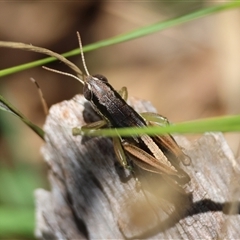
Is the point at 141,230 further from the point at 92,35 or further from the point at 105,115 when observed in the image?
the point at 92,35

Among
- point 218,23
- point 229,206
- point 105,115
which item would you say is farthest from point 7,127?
point 218,23

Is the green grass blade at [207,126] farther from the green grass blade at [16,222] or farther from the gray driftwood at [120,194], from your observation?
the green grass blade at [16,222]

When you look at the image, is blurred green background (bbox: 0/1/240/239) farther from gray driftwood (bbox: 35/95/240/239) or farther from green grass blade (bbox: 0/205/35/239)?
gray driftwood (bbox: 35/95/240/239)

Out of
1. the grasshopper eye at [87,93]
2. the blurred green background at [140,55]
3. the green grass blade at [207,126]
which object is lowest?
the green grass blade at [207,126]

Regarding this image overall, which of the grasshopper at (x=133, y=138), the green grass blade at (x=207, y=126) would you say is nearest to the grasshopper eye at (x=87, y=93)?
the grasshopper at (x=133, y=138)

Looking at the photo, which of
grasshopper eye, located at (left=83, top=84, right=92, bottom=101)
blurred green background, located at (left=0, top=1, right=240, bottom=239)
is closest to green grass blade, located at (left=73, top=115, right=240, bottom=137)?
grasshopper eye, located at (left=83, top=84, right=92, bottom=101)

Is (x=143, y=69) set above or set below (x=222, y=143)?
above
